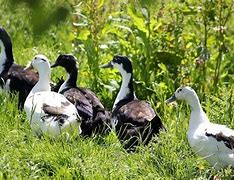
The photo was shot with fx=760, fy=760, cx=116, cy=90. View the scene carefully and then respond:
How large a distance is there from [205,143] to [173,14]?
9.25 ft

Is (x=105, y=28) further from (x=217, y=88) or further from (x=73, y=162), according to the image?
(x=73, y=162)

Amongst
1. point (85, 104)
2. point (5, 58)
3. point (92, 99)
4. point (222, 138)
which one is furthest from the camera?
point (5, 58)

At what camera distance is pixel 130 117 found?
7.00 m

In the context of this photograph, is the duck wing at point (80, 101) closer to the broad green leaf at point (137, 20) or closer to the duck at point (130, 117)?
the duck at point (130, 117)

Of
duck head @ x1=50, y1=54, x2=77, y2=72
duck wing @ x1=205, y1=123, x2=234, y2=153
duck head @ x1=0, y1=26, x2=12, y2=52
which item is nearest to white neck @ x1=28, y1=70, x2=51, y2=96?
duck head @ x1=50, y1=54, x2=77, y2=72

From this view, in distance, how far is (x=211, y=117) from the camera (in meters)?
7.30

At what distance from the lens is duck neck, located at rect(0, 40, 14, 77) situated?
846cm

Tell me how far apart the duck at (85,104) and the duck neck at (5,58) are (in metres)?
0.68

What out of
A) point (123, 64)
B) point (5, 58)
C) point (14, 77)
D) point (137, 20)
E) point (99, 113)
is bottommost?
point (99, 113)

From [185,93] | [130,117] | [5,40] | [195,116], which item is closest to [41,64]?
[5,40]

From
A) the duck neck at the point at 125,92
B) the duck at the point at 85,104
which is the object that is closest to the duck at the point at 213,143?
the duck at the point at 85,104

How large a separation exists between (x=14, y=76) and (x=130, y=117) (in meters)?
1.71

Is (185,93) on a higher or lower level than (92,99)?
higher

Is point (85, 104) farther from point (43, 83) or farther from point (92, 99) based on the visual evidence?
point (43, 83)
